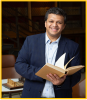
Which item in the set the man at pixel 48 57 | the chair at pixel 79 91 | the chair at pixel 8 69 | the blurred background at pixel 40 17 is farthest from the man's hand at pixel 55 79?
the blurred background at pixel 40 17

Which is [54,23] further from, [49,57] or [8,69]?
[8,69]

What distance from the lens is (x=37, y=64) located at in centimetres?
149

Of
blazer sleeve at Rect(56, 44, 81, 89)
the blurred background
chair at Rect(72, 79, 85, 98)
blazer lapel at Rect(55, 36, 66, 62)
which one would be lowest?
chair at Rect(72, 79, 85, 98)

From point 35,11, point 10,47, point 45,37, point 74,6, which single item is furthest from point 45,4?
point 45,37

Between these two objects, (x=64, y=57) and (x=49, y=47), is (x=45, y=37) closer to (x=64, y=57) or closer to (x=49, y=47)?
(x=49, y=47)

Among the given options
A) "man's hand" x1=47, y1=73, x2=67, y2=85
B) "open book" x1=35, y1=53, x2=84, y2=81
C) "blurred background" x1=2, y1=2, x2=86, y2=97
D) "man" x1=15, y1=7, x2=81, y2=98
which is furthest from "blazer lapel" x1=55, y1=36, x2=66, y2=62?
"blurred background" x1=2, y1=2, x2=86, y2=97

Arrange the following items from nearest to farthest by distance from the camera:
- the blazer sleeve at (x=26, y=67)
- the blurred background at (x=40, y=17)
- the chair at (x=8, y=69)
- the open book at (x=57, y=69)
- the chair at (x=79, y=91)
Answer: the open book at (x=57, y=69), the blazer sleeve at (x=26, y=67), the chair at (x=79, y=91), the chair at (x=8, y=69), the blurred background at (x=40, y=17)

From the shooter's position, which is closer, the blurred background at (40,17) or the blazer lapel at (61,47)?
the blazer lapel at (61,47)

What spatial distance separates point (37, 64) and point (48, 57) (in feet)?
0.41

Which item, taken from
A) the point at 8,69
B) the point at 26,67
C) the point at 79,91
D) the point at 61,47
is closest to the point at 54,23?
the point at 61,47

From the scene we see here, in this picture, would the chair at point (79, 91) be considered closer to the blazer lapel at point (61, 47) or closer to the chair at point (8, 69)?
the blazer lapel at point (61, 47)

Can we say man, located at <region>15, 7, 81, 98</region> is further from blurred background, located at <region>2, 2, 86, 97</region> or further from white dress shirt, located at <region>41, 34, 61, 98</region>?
blurred background, located at <region>2, 2, 86, 97</region>

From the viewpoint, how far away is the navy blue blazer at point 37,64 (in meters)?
1.45

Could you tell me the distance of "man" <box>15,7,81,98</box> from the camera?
4.76ft
